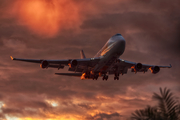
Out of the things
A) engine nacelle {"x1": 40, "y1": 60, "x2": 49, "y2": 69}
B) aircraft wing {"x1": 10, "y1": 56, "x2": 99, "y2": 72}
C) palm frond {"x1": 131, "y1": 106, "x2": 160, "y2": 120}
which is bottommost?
palm frond {"x1": 131, "y1": 106, "x2": 160, "y2": 120}

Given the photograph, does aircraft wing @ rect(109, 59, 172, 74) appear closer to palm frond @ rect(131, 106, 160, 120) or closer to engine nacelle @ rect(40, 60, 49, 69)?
engine nacelle @ rect(40, 60, 49, 69)

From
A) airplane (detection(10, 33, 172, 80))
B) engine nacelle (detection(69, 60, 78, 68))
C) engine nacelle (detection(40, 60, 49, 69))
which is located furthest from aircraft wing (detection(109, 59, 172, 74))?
engine nacelle (detection(40, 60, 49, 69))

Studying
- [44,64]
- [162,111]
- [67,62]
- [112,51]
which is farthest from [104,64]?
[162,111]

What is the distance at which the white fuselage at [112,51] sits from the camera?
44250mm

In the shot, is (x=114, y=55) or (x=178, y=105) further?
(x=114, y=55)

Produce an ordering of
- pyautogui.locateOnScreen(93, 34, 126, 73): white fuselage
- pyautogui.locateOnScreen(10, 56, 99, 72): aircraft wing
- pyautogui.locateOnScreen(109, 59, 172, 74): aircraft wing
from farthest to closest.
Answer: pyautogui.locateOnScreen(109, 59, 172, 74): aircraft wing, pyautogui.locateOnScreen(10, 56, 99, 72): aircraft wing, pyautogui.locateOnScreen(93, 34, 126, 73): white fuselage

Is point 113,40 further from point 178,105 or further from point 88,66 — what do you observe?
point 178,105

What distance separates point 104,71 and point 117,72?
16.0 ft

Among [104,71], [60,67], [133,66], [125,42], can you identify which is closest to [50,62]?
[60,67]

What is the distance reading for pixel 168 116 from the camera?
22.6 ft

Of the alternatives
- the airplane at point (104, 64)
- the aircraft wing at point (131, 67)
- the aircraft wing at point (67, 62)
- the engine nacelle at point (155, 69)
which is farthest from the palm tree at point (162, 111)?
the engine nacelle at point (155, 69)

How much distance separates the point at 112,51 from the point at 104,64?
15.7 ft

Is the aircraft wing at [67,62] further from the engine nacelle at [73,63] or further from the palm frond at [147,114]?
the palm frond at [147,114]

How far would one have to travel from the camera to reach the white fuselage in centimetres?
4425
